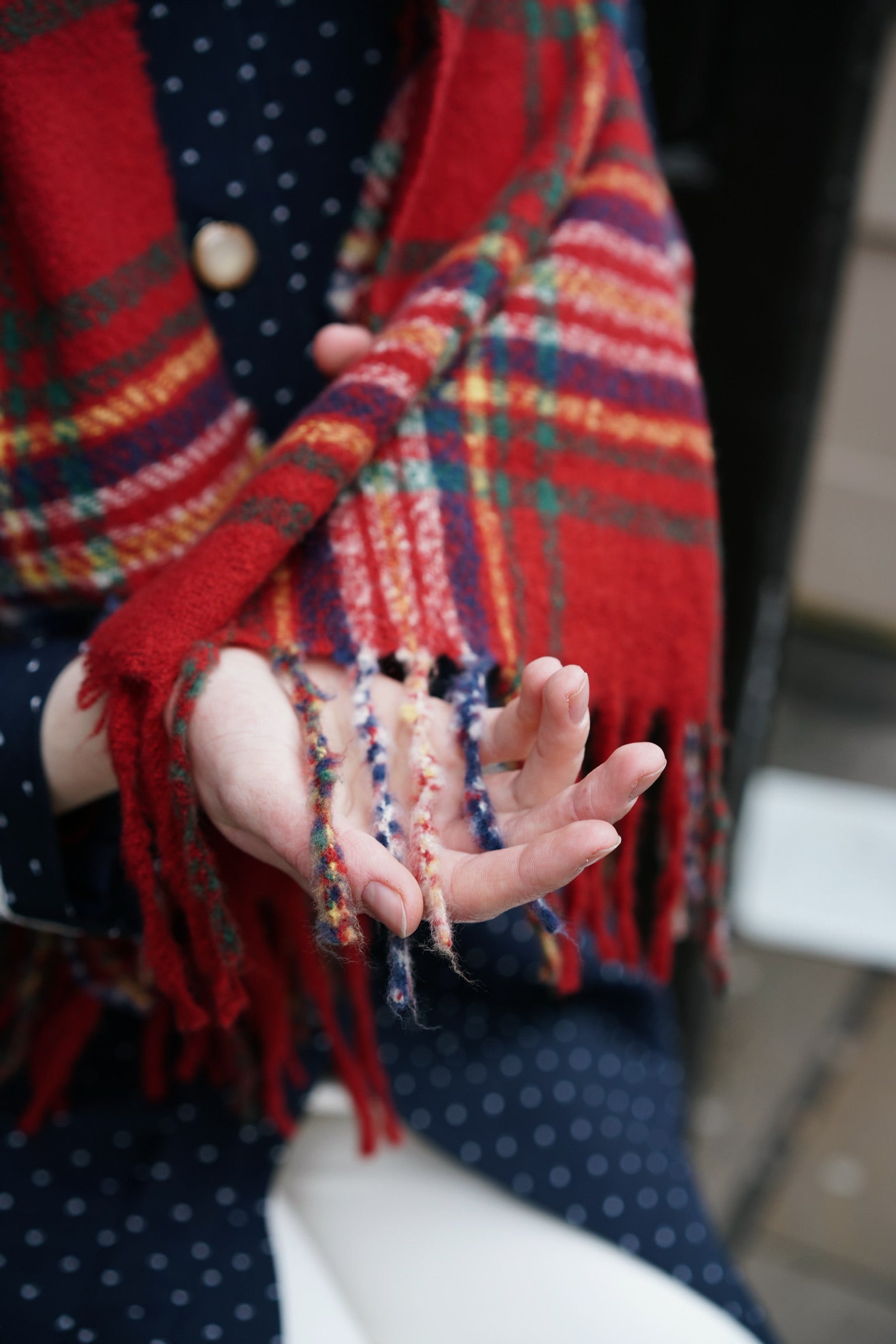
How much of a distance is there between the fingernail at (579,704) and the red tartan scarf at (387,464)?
6cm

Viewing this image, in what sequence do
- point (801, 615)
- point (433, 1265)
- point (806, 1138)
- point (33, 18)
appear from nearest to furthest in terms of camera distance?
1. point (33, 18)
2. point (433, 1265)
3. point (806, 1138)
4. point (801, 615)

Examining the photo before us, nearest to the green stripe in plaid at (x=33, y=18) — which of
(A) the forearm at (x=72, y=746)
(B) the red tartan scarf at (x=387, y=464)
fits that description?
(B) the red tartan scarf at (x=387, y=464)

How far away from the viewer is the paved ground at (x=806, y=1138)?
3.45 ft

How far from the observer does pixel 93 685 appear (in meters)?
0.48

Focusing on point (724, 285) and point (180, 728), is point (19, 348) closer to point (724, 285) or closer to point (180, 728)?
point (180, 728)

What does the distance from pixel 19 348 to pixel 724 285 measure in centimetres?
55

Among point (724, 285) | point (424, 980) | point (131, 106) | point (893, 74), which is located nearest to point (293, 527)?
point (131, 106)

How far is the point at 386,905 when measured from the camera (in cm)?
37

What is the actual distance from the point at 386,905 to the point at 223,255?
1.25 feet

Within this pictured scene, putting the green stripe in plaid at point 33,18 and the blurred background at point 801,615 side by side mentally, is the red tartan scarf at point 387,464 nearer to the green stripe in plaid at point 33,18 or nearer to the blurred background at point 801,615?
the green stripe in plaid at point 33,18

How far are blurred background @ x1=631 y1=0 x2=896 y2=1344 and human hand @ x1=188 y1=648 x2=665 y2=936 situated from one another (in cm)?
50

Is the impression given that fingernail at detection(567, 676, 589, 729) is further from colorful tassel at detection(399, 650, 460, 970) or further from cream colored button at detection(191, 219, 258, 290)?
cream colored button at detection(191, 219, 258, 290)

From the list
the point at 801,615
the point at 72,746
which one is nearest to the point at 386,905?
the point at 72,746

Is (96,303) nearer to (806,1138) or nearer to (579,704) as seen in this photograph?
(579,704)
